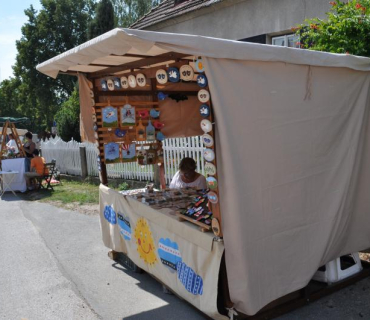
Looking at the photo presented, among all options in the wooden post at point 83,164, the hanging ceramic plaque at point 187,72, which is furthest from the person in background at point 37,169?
the hanging ceramic plaque at point 187,72

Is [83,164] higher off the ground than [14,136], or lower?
lower

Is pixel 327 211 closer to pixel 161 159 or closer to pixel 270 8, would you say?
pixel 161 159

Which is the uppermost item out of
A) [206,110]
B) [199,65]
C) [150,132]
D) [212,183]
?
[199,65]

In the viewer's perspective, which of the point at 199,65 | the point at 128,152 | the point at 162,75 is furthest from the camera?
the point at 128,152

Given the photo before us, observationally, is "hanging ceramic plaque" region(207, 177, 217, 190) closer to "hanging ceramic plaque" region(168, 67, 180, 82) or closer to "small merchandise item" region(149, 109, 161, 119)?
"hanging ceramic plaque" region(168, 67, 180, 82)

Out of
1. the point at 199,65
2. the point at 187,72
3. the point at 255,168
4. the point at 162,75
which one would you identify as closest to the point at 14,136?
the point at 162,75

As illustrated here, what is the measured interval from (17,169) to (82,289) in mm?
7854

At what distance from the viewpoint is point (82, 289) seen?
13.9 ft

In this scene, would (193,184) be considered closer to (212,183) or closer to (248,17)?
(212,183)

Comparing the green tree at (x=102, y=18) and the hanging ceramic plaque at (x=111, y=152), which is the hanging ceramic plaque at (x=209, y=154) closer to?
the hanging ceramic plaque at (x=111, y=152)

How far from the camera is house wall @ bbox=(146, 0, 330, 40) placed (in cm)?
822

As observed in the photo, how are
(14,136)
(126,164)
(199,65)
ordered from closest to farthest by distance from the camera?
(199,65)
(126,164)
(14,136)

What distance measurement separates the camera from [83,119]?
5.07 m

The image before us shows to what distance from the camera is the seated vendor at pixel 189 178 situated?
5.32m
